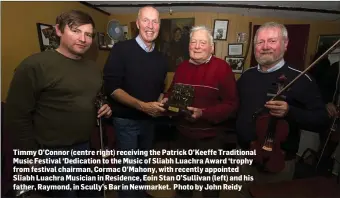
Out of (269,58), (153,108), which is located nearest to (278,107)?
(269,58)

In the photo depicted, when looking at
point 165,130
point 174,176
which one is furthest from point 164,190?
point 165,130

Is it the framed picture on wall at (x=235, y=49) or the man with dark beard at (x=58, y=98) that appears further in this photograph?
the framed picture on wall at (x=235, y=49)

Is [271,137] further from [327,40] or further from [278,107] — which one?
[327,40]

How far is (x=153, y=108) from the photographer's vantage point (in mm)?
769

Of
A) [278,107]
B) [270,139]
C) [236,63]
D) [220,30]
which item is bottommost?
[270,139]

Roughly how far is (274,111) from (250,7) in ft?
1.22

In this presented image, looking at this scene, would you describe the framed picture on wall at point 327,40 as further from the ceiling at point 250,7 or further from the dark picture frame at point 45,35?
the dark picture frame at point 45,35

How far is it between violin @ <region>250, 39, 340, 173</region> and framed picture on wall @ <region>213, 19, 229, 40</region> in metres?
0.24

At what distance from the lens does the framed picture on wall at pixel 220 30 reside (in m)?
0.74

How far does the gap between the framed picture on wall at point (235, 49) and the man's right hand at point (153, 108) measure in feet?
1.05

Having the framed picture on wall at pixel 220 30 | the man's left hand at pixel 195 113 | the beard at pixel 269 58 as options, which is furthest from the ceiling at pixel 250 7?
the man's left hand at pixel 195 113

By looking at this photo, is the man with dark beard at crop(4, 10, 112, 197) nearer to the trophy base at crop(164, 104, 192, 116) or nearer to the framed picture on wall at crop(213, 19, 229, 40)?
the trophy base at crop(164, 104, 192, 116)

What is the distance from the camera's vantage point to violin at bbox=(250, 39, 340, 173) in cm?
66

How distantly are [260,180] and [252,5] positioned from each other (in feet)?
2.03
